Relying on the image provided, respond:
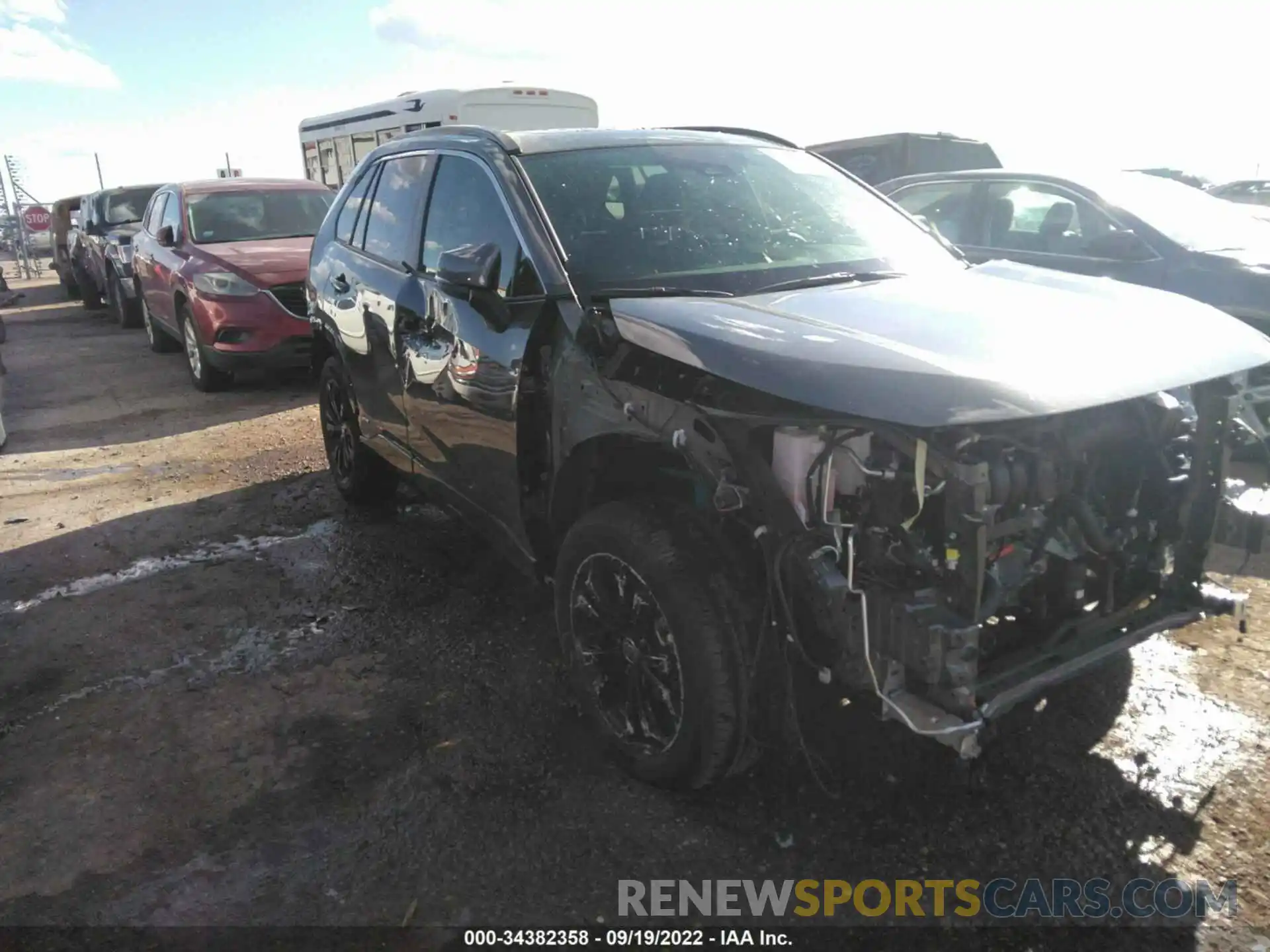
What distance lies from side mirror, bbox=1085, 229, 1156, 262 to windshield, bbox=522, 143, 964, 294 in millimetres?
2615

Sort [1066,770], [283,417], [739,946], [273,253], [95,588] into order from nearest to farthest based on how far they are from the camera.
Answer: [739,946] → [1066,770] → [95,588] → [283,417] → [273,253]

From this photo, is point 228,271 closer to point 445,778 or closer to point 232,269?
point 232,269

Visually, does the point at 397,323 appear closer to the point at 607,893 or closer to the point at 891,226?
the point at 891,226

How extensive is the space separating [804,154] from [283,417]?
5521mm

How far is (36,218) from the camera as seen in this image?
87.2ft

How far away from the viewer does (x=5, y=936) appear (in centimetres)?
252

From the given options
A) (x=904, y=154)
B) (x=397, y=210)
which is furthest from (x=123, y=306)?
(x=397, y=210)

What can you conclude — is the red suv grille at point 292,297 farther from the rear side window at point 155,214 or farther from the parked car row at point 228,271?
the rear side window at point 155,214

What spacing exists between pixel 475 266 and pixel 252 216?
761 cm

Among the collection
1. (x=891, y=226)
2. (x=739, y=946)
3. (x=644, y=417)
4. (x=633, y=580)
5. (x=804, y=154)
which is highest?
(x=804, y=154)

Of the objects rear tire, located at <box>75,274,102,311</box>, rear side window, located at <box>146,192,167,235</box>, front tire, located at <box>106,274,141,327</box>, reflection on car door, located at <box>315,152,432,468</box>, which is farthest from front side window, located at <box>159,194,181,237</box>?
rear tire, located at <box>75,274,102,311</box>

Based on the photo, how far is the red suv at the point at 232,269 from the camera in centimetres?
849

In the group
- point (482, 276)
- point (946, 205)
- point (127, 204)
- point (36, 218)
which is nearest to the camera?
point (482, 276)

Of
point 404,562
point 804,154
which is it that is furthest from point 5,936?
point 804,154
